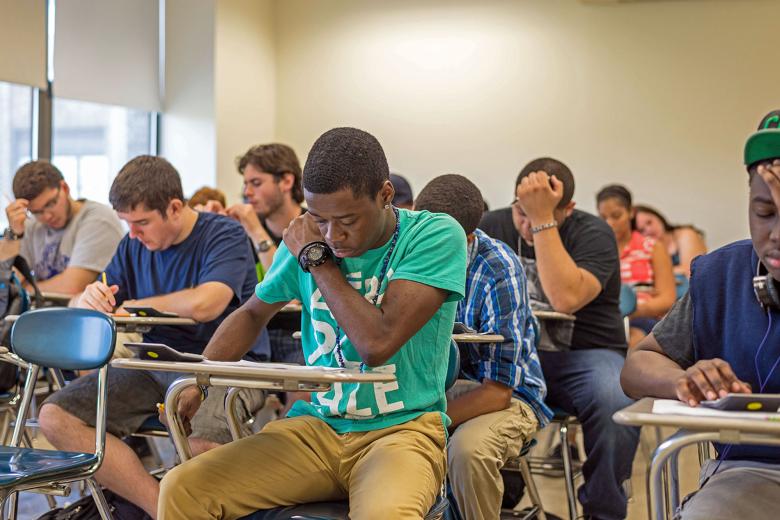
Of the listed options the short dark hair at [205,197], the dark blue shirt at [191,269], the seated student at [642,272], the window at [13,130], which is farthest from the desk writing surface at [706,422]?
the window at [13,130]

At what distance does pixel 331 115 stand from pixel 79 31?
230 cm

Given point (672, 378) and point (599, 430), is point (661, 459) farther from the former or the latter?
point (599, 430)

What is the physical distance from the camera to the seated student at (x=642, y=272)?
4.85m

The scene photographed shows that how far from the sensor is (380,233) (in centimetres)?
195

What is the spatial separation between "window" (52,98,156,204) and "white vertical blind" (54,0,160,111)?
11 centimetres

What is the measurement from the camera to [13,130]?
6.13 metres

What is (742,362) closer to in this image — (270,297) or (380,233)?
(380,233)

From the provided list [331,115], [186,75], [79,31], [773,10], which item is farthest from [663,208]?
[79,31]

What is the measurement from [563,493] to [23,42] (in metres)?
4.33

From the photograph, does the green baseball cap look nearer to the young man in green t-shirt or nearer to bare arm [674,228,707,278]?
the young man in green t-shirt

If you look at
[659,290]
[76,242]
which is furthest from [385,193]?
[659,290]

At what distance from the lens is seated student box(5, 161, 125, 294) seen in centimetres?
434

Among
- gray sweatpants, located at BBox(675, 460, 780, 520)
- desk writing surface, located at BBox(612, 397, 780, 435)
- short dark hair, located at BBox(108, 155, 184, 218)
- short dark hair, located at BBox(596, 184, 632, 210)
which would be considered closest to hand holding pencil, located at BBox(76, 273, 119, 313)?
short dark hair, located at BBox(108, 155, 184, 218)

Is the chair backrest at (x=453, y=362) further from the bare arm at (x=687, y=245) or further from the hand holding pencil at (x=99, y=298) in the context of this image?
the bare arm at (x=687, y=245)
